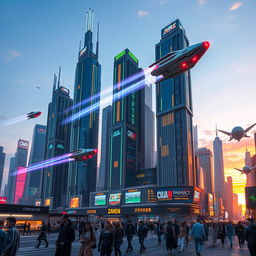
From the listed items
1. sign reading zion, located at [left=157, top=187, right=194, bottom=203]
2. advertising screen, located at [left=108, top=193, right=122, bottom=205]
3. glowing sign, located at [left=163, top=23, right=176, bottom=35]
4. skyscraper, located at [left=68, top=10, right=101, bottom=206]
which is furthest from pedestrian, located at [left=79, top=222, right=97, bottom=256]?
skyscraper, located at [left=68, top=10, right=101, bottom=206]

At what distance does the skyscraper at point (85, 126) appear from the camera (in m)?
171

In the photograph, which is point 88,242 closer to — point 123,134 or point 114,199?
point 114,199

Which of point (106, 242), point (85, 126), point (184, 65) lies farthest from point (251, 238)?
point (85, 126)

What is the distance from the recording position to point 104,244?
9352 mm

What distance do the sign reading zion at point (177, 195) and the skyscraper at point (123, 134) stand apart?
100.0 ft

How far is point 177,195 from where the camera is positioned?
335ft

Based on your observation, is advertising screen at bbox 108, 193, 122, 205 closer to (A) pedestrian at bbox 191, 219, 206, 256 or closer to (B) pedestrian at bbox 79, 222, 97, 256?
(A) pedestrian at bbox 191, 219, 206, 256

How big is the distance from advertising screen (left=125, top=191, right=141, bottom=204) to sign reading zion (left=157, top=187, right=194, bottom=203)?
9.73 m

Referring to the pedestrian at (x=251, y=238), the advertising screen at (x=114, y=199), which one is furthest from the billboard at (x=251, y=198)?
the advertising screen at (x=114, y=199)

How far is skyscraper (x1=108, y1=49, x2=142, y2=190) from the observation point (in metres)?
135

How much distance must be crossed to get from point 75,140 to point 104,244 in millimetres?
170400

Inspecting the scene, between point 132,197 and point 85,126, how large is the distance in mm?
80713

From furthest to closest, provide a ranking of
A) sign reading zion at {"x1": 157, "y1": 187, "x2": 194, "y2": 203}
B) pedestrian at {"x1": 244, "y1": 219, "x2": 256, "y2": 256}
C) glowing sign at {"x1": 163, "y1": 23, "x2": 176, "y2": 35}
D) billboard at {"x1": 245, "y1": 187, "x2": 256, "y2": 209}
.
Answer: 1. glowing sign at {"x1": 163, "y1": 23, "x2": 176, "y2": 35}
2. sign reading zion at {"x1": 157, "y1": 187, "x2": 194, "y2": 203}
3. billboard at {"x1": 245, "y1": 187, "x2": 256, "y2": 209}
4. pedestrian at {"x1": 244, "y1": 219, "x2": 256, "y2": 256}

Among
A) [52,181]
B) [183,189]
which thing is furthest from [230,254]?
[52,181]
